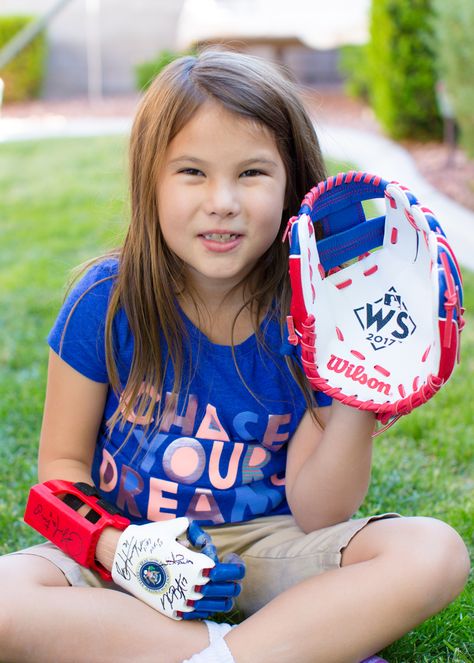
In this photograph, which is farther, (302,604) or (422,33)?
(422,33)

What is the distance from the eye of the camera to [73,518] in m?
1.66

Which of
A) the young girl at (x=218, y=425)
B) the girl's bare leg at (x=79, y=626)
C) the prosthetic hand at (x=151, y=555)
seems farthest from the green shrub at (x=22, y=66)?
the girl's bare leg at (x=79, y=626)

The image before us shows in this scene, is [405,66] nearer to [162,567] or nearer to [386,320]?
[386,320]

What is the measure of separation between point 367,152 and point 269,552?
17.2ft

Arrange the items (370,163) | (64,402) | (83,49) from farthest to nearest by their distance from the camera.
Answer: (83,49), (370,163), (64,402)

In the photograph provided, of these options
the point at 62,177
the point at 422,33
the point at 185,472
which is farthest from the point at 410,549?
the point at 422,33

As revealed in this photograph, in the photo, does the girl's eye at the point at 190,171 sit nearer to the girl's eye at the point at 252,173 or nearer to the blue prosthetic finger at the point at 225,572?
the girl's eye at the point at 252,173

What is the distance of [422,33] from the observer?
6.45 m

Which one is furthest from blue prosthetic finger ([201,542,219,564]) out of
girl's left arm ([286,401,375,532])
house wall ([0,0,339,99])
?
house wall ([0,0,339,99])

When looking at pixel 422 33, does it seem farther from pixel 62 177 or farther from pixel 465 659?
pixel 465 659

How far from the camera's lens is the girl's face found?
163 cm

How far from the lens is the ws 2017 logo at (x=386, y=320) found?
5.41ft

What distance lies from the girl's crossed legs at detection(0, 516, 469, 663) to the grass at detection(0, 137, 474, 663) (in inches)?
7.1

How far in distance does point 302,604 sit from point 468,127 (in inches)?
162
